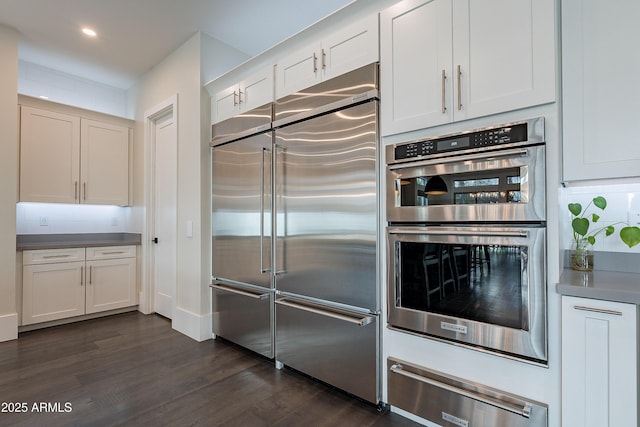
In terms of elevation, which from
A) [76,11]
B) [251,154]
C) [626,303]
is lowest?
[626,303]

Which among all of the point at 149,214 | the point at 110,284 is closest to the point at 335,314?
the point at 149,214

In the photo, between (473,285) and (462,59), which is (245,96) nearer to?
(462,59)

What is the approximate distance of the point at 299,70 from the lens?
246 cm

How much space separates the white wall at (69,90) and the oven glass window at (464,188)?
14.3ft

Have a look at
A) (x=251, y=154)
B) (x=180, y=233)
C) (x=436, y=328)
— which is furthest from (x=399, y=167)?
(x=180, y=233)

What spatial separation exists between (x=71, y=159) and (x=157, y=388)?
10.0ft

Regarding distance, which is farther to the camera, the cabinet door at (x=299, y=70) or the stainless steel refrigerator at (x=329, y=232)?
the cabinet door at (x=299, y=70)

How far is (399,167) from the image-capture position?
191 centimetres

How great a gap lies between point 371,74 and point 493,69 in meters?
0.69

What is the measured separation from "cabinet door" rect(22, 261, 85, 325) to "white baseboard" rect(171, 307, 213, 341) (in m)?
1.30

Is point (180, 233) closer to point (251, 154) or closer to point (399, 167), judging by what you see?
point (251, 154)

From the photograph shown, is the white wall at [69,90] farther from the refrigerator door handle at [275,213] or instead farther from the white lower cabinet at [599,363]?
the white lower cabinet at [599,363]

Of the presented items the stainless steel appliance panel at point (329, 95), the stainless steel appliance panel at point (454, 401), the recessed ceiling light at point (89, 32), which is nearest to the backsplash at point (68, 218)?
the recessed ceiling light at point (89, 32)

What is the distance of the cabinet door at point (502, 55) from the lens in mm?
1457
